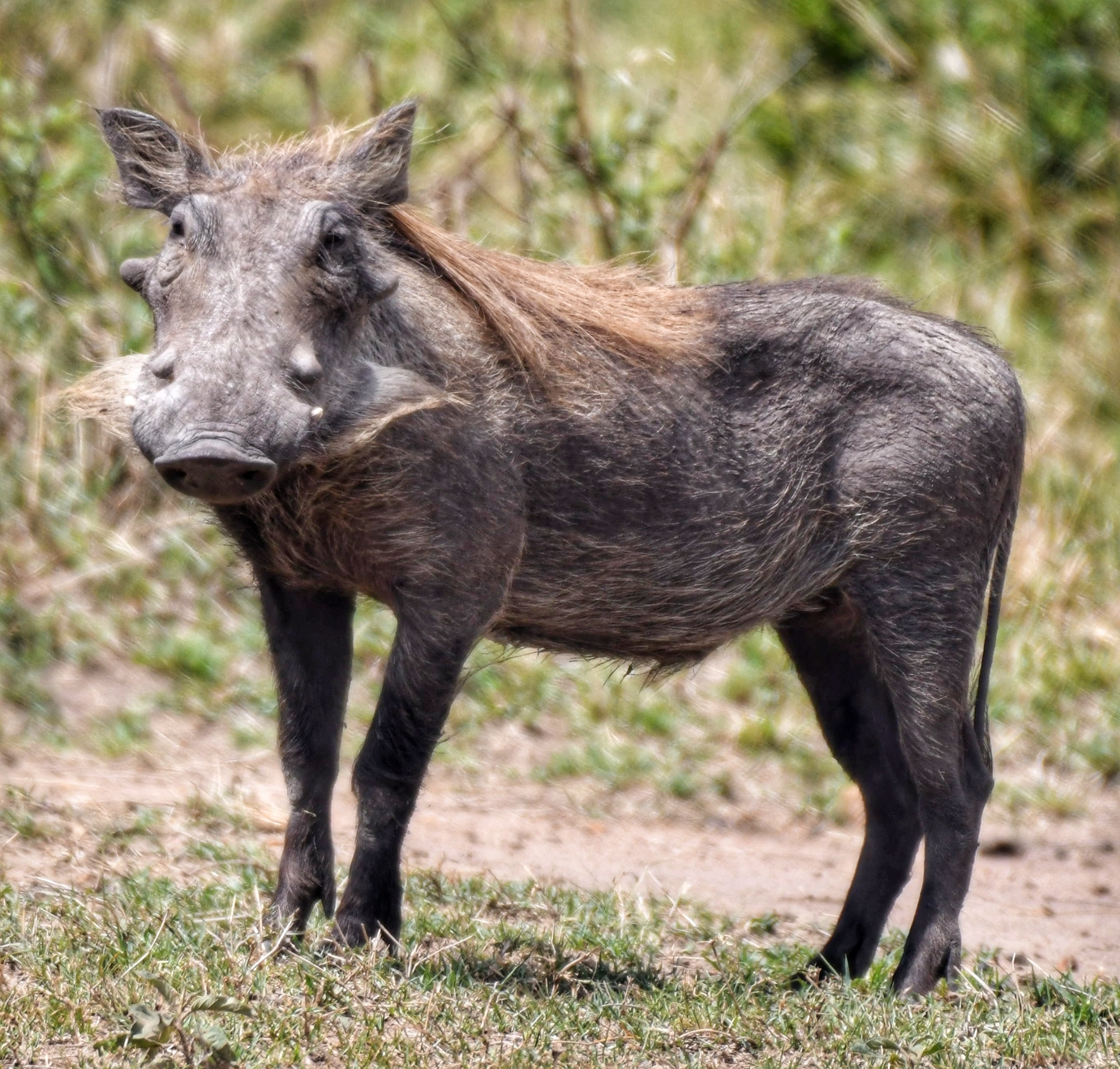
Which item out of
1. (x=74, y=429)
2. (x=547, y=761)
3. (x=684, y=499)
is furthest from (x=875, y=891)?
(x=74, y=429)

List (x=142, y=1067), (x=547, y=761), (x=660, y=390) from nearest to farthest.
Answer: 1. (x=142, y=1067)
2. (x=660, y=390)
3. (x=547, y=761)

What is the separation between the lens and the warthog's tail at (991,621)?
13.5ft

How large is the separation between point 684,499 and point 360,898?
3.78ft

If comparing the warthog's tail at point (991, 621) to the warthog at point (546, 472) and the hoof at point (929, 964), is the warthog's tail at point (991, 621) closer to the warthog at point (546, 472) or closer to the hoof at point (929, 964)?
the warthog at point (546, 472)

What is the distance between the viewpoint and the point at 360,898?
353cm

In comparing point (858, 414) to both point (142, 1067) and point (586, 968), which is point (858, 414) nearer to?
point (586, 968)

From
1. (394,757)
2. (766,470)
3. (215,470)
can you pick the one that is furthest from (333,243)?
(766,470)

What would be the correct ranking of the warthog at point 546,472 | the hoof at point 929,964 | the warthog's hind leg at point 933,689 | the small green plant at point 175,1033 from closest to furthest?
the small green plant at point 175,1033, the warthog at point 546,472, the hoof at point 929,964, the warthog's hind leg at point 933,689

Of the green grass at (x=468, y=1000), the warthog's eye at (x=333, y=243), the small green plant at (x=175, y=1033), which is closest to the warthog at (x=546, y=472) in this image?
the warthog's eye at (x=333, y=243)

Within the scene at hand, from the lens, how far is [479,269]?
369 centimetres

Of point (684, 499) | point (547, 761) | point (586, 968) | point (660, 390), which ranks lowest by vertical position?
point (547, 761)

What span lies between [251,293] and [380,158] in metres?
0.52

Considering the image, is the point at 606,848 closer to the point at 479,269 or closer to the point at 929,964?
the point at 929,964

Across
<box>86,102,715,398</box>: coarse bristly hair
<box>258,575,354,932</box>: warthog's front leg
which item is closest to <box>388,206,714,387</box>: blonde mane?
<box>86,102,715,398</box>: coarse bristly hair
